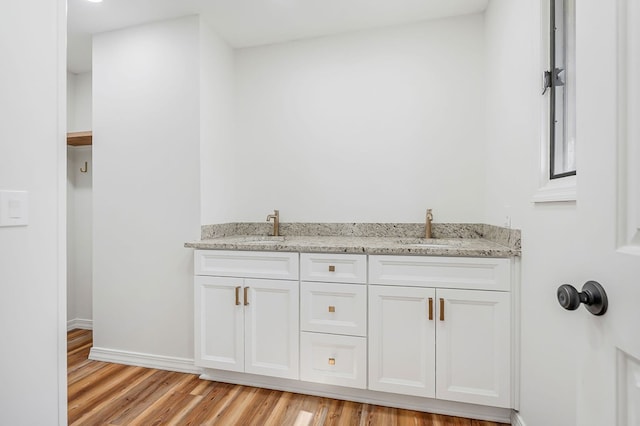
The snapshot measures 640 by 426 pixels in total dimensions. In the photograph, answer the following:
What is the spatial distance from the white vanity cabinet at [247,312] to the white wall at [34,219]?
98cm

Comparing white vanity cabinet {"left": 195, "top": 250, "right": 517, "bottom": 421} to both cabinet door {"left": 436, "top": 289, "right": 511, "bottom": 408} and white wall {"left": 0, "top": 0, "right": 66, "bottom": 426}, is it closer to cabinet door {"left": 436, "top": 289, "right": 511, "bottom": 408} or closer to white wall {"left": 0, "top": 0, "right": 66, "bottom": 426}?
cabinet door {"left": 436, "top": 289, "right": 511, "bottom": 408}

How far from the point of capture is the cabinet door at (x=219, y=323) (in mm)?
2096

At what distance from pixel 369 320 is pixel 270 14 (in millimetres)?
2205

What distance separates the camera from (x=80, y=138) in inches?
107

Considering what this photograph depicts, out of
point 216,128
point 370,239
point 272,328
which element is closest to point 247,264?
point 272,328

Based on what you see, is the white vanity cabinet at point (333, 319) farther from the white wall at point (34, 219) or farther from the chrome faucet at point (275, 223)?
the white wall at point (34, 219)

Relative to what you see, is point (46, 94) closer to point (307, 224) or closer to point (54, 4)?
point (54, 4)

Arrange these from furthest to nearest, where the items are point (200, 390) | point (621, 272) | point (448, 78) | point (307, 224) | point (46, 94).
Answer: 1. point (307, 224)
2. point (448, 78)
3. point (200, 390)
4. point (46, 94)
5. point (621, 272)

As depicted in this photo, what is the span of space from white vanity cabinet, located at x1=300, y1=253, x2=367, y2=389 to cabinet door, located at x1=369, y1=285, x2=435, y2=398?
0.21 feet

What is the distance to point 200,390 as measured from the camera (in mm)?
2090

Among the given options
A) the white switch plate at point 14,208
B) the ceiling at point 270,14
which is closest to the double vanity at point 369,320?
the white switch plate at point 14,208

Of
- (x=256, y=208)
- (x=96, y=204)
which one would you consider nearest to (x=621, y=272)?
(x=256, y=208)

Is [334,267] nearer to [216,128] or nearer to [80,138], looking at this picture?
[216,128]

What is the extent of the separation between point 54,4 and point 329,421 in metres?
2.22
